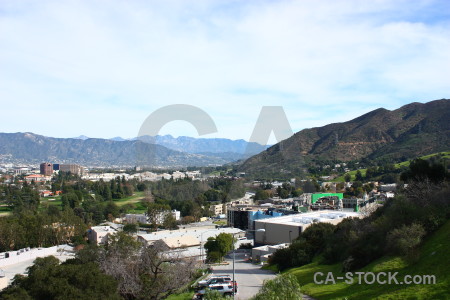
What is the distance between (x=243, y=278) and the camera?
16.1m

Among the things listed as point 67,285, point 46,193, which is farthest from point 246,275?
point 46,193

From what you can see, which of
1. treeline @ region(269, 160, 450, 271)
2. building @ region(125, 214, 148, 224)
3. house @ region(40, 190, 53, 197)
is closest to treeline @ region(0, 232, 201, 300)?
treeline @ region(269, 160, 450, 271)

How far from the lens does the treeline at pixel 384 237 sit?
40.7 ft

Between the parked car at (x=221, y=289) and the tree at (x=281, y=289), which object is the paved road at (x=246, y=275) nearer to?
the parked car at (x=221, y=289)

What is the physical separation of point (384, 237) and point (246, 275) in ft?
19.6

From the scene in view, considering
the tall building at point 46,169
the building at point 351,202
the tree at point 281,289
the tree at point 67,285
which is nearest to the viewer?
the tree at point 281,289

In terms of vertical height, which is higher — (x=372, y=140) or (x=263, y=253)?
(x=372, y=140)

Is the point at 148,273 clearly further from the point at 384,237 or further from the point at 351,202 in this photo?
the point at 351,202

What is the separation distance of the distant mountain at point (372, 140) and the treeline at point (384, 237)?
56634 millimetres

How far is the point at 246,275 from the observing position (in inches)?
664

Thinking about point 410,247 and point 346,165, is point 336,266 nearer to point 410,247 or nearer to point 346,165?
point 410,247

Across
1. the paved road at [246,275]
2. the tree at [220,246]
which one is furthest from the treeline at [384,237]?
the tree at [220,246]

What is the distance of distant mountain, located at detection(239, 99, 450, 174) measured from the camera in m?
73.6

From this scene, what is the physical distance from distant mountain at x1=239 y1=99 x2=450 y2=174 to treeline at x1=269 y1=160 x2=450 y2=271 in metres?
56.6
